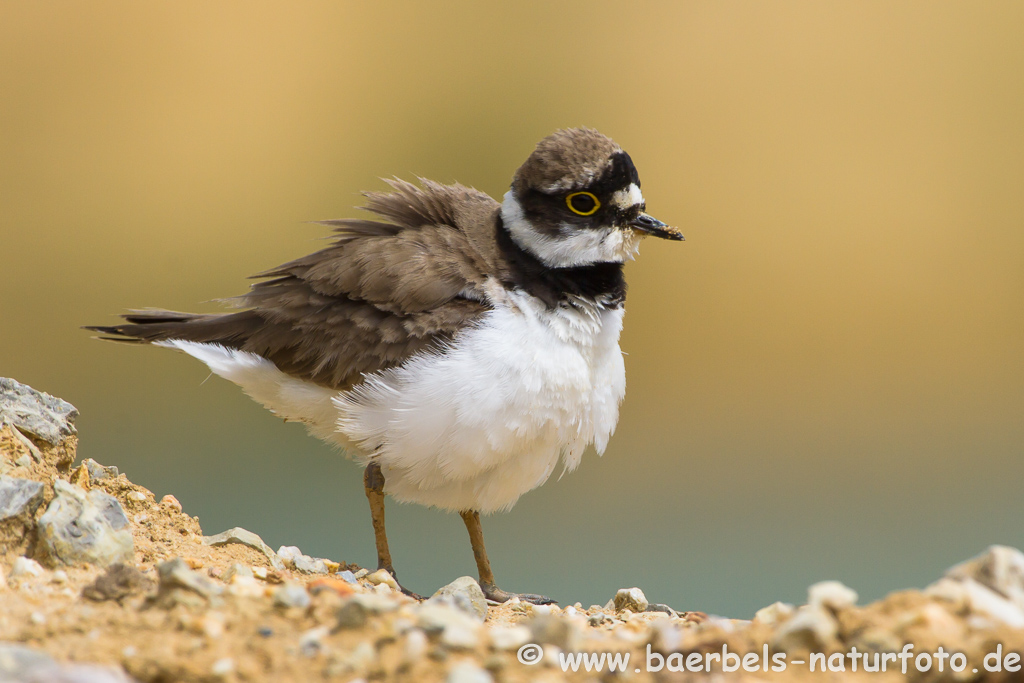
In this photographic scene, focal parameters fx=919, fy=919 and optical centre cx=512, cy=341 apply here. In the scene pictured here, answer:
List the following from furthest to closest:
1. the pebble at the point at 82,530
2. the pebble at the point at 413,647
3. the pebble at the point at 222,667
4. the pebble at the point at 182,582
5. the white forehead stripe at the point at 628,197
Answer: the white forehead stripe at the point at 628,197 → the pebble at the point at 82,530 → the pebble at the point at 182,582 → the pebble at the point at 413,647 → the pebble at the point at 222,667

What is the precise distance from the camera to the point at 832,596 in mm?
2734

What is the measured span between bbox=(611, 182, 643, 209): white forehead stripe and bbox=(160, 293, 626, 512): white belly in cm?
56

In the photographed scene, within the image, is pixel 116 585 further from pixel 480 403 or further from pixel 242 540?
pixel 480 403

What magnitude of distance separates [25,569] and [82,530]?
0.29 meters

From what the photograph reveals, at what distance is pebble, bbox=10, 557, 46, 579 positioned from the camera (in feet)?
11.5

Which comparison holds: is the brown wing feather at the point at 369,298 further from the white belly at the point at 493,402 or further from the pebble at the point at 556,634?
the pebble at the point at 556,634

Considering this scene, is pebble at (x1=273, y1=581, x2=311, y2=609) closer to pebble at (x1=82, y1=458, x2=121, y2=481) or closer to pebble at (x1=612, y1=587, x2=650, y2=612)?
pebble at (x1=612, y1=587, x2=650, y2=612)

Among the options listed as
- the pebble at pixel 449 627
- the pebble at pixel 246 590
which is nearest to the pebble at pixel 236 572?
the pebble at pixel 246 590

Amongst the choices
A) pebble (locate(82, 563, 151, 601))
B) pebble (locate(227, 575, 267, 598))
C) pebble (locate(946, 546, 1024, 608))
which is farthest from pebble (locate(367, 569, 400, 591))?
pebble (locate(946, 546, 1024, 608))

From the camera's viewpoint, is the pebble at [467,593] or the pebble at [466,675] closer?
the pebble at [466,675]

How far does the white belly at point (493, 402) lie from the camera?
4480 millimetres

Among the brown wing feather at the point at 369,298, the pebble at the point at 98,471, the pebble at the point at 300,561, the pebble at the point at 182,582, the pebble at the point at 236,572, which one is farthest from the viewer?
the pebble at the point at 98,471

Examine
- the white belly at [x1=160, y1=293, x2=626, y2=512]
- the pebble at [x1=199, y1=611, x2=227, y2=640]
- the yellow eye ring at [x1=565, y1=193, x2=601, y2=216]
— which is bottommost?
the pebble at [x1=199, y1=611, x2=227, y2=640]

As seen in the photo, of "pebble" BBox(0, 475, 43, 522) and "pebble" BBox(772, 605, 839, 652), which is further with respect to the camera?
"pebble" BBox(0, 475, 43, 522)
